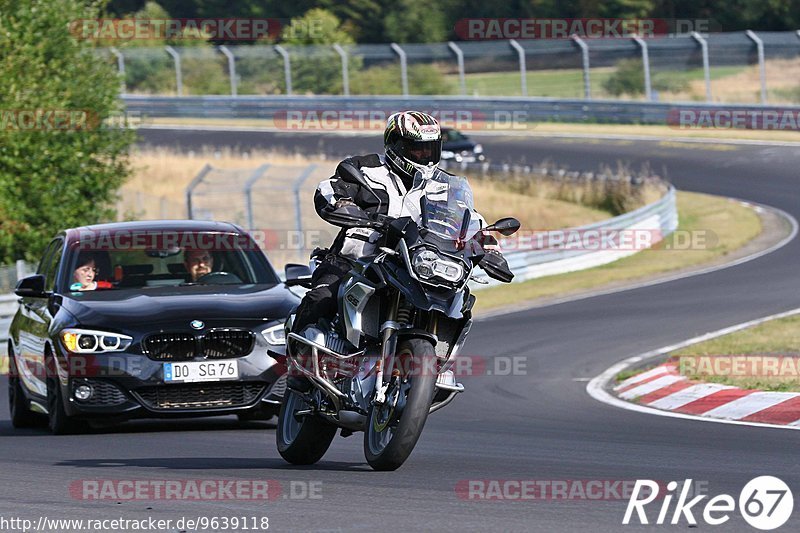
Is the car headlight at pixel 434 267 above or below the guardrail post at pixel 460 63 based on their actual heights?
above

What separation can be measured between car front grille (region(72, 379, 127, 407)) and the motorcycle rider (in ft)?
8.68

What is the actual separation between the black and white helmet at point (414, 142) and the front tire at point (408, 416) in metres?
1.04

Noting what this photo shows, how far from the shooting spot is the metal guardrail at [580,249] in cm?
2419

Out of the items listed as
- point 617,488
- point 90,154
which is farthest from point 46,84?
point 617,488

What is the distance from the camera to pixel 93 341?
10344 millimetres

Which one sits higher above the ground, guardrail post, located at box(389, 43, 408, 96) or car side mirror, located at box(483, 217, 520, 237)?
car side mirror, located at box(483, 217, 520, 237)

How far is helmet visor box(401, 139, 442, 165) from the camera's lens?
7.74m

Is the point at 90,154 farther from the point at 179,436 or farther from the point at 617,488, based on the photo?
the point at 617,488

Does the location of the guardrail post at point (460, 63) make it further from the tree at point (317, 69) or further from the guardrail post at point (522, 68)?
the tree at point (317, 69)

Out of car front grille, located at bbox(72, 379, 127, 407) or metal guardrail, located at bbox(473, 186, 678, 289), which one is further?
metal guardrail, located at bbox(473, 186, 678, 289)

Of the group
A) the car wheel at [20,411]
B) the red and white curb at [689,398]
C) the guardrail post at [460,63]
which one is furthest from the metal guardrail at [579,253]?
the guardrail post at [460,63]

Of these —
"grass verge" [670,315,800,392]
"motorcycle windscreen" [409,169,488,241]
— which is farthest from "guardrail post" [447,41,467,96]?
"motorcycle windscreen" [409,169,488,241]

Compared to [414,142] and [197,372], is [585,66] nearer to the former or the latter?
[197,372]

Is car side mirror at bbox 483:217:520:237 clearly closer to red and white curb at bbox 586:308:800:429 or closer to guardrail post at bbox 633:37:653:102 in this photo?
red and white curb at bbox 586:308:800:429
